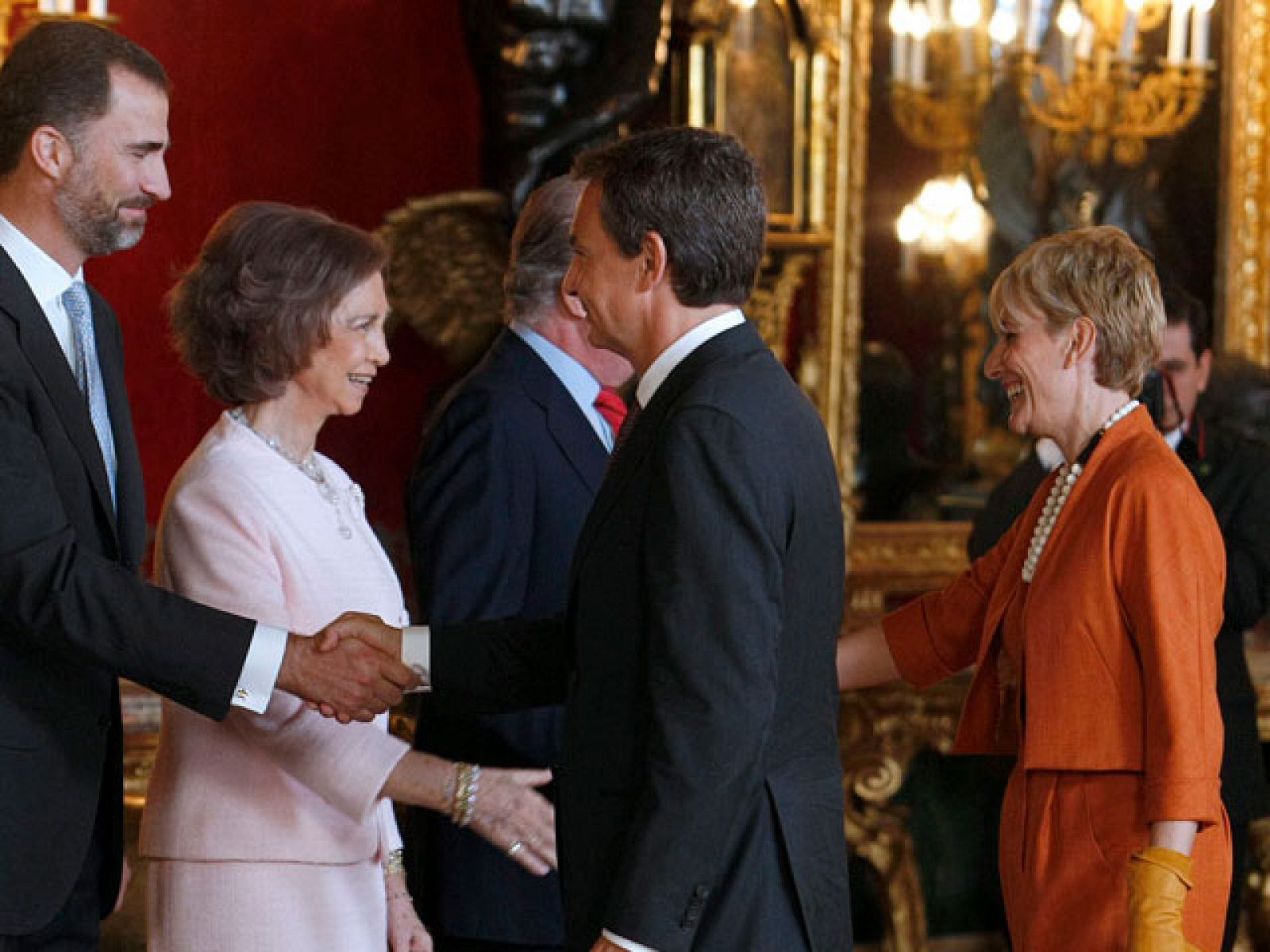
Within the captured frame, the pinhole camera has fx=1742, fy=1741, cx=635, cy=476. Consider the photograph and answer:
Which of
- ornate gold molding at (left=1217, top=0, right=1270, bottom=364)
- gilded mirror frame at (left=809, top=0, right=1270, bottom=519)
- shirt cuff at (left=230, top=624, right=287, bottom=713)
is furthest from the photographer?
ornate gold molding at (left=1217, top=0, right=1270, bottom=364)

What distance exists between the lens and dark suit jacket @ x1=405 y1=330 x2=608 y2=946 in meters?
2.92

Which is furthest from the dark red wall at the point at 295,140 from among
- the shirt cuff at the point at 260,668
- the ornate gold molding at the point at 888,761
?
the shirt cuff at the point at 260,668

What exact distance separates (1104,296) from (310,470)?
1.23 m

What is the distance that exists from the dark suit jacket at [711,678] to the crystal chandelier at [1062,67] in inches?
135

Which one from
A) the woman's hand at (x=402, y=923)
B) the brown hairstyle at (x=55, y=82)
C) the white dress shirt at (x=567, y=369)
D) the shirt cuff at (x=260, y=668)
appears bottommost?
the woman's hand at (x=402, y=923)

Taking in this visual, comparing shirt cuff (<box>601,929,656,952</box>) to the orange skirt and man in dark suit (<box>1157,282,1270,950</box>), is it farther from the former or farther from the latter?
man in dark suit (<box>1157,282,1270,950</box>)

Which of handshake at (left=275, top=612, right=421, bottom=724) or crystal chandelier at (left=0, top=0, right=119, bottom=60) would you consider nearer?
handshake at (left=275, top=612, right=421, bottom=724)

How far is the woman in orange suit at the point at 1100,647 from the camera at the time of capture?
2404 millimetres

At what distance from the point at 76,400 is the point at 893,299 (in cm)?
334

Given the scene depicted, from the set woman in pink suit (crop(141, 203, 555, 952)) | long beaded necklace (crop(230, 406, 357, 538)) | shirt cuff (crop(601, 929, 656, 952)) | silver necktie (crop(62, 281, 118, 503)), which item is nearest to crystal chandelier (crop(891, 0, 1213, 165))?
woman in pink suit (crop(141, 203, 555, 952))

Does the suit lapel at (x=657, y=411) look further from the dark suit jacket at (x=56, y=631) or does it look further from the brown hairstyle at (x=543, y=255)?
the brown hairstyle at (x=543, y=255)

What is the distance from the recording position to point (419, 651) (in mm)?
2693

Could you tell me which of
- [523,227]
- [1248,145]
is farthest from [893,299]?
[523,227]

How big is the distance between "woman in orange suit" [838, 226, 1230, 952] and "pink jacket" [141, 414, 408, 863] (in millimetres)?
947
